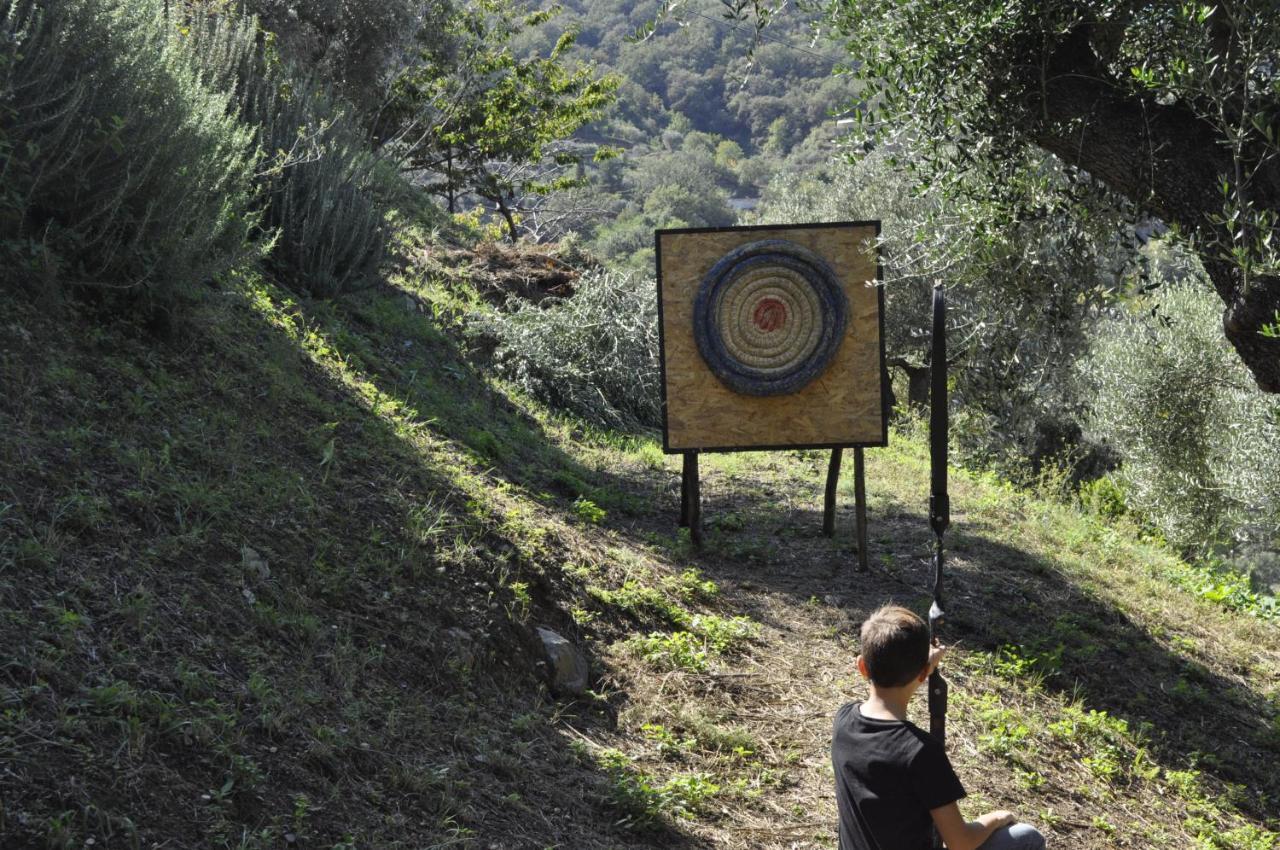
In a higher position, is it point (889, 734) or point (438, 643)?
point (889, 734)

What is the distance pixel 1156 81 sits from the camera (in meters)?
4.57

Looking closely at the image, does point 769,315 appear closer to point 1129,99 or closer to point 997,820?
point 1129,99

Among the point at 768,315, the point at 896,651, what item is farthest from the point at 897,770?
the point at 768,315

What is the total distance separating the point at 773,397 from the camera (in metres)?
8.17

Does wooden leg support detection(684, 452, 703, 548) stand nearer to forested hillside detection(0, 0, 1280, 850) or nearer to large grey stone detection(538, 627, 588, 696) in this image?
forested hillside detection(0, 0, 1280, 850)

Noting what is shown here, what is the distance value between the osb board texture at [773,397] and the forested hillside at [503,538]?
833mm

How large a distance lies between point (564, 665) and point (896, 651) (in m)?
2.62

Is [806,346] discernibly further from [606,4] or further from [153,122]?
[606,4]

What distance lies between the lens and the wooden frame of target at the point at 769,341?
8.14 meters

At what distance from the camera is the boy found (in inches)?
113

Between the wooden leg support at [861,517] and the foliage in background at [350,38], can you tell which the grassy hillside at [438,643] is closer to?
the wooden leg support at [861,517]

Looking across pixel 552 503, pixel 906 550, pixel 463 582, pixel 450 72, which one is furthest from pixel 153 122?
pixel 450 72

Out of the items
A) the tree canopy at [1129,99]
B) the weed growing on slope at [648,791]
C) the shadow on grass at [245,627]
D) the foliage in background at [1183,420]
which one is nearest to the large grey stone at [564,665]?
the shadow on grass at [245,627]

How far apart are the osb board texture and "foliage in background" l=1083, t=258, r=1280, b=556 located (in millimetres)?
7628
